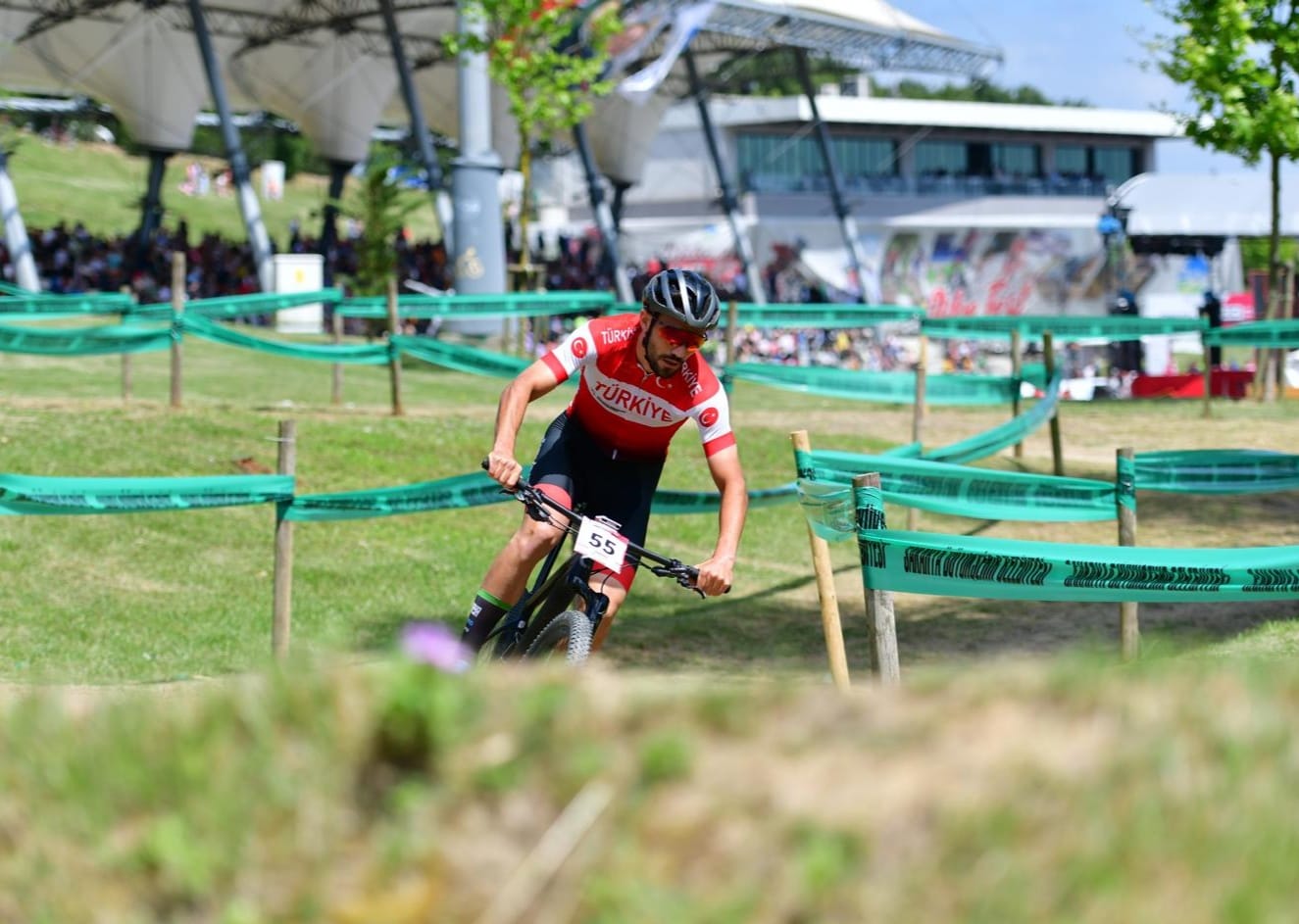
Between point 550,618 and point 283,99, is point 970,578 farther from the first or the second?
point 283,99

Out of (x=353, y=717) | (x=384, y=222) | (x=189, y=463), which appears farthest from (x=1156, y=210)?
(x=353, y=717)

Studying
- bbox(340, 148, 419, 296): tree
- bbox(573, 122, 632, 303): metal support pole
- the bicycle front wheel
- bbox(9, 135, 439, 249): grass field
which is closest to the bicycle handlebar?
the bicycle front wheel

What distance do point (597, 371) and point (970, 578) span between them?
1835 mm

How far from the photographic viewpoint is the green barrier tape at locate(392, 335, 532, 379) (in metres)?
17.7

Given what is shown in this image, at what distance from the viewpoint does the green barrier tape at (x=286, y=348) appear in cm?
1758

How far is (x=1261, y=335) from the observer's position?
19188mm

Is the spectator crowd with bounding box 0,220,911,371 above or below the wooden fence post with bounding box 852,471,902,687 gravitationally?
above

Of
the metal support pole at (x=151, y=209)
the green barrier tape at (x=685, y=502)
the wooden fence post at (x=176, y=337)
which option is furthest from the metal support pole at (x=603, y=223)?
the green barrier tape at (x=685, y=502)

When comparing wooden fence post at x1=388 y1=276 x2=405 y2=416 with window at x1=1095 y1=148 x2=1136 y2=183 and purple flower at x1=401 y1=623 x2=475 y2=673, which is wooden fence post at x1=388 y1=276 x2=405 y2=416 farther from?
window at x1=1095 y1=148 x2=1136 y2=183

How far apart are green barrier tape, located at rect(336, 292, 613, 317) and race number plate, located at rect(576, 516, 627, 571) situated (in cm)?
1446

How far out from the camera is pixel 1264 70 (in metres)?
21.6

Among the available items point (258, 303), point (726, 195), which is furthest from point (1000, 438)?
point (726, 195)

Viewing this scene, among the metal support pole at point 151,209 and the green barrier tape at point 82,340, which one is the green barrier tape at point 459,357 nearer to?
the green barrier tape at point 82,340

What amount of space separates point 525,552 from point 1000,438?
22.3 feet
